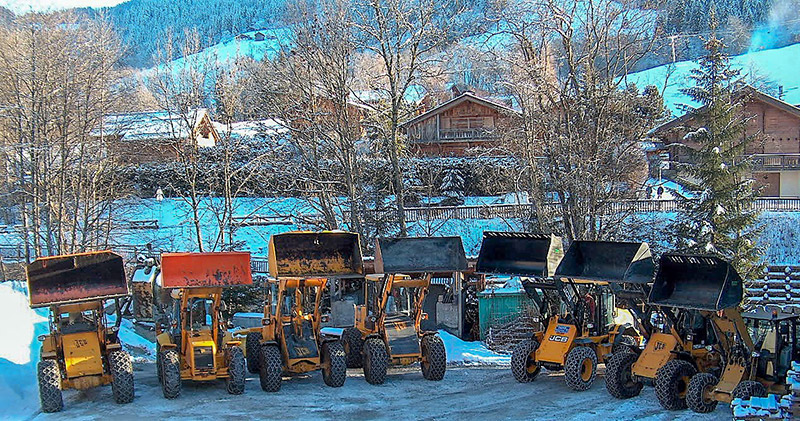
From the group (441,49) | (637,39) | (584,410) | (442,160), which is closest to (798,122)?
Result: (442,160)

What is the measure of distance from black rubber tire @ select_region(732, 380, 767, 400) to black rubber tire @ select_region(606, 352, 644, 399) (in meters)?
1.86

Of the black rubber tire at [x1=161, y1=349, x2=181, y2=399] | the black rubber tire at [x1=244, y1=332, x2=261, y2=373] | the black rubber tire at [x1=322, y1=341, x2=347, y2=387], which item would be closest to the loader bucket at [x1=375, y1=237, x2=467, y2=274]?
the black rubber tire at [x1=322, y1=341, x2=347, y2=387]

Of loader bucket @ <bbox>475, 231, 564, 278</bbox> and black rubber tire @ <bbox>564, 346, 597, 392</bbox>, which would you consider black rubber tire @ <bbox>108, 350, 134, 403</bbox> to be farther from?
black rubber tire @ <bbox>564, 346, 597, 392</bbox>

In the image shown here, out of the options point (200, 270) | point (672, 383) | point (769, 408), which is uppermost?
point (200, 270)

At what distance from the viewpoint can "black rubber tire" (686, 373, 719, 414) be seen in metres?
10.9

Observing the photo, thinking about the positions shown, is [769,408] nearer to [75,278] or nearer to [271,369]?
[271,369]

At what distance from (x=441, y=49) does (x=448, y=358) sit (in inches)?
431

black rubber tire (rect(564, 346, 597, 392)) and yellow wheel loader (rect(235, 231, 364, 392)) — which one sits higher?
yellow wheel loader (rect(235, 231, 364, 392))

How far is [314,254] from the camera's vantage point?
46.2ft

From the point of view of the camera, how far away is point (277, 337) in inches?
534

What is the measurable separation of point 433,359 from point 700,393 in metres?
4.55

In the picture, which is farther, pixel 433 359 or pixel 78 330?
pixel 433 359

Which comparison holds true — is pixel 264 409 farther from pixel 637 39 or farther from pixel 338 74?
pixel 637 39

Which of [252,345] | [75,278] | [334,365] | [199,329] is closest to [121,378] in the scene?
[199,329]
